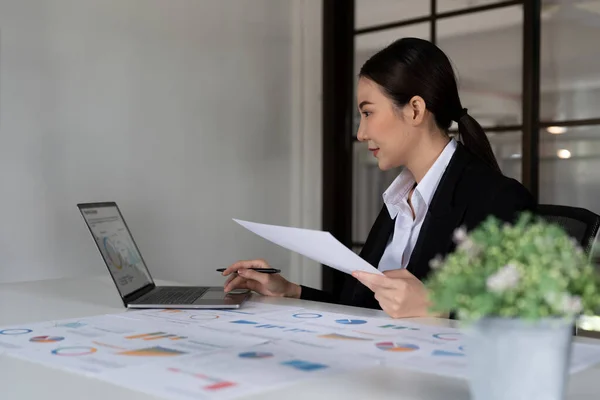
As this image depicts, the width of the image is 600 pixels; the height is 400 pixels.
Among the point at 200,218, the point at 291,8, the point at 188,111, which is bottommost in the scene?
the point at 200,218

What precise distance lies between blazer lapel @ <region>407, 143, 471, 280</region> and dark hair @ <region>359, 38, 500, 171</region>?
5.4 inches

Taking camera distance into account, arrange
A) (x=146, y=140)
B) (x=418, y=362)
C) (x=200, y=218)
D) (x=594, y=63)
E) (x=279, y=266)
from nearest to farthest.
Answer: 1. (x=418, y=362)
2. (x=594, y=63)
3. (x=146, y=140)
4. (x=200, y=218)
5. (x=279, y=266)

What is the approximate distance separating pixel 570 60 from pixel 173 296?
5.46ft

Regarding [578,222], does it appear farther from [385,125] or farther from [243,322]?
[243,322]

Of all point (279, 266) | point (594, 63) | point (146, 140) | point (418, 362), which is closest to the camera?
point (418, 362)

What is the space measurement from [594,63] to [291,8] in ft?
4.40

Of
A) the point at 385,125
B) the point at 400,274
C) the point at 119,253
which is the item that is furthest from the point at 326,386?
the point at 385,125

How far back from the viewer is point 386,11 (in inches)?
120

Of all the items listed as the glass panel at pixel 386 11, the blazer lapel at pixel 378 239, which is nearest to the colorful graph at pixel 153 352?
the blazer lapel at pixel 378 239

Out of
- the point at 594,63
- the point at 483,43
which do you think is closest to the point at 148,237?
the point at 483,43

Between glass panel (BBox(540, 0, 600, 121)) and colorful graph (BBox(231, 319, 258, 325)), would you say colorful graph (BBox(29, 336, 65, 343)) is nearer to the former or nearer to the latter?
colorful graph (BBox(231, 319, 258, 325))

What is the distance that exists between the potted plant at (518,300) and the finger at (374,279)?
0.60 metres

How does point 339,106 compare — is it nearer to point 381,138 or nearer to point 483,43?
point 483,43

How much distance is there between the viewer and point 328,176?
3.13 meters
